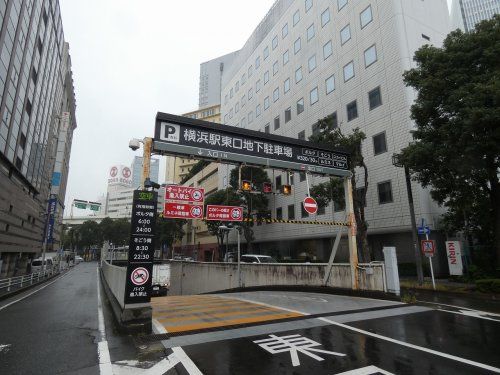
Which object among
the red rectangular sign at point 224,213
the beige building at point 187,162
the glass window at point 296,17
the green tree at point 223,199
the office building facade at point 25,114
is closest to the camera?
the red rectangular sign at point 224,213

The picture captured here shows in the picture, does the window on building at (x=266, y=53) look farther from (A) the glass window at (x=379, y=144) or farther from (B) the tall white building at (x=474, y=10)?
(B) the tall white building at (x=474, y=10)

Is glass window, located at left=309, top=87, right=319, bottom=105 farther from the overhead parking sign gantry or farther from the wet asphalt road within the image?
the wet asphalt road

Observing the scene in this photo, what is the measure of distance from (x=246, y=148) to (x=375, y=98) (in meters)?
20.1

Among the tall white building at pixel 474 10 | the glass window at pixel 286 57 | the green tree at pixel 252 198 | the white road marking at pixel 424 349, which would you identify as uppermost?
the tall white building at pixel 474 10

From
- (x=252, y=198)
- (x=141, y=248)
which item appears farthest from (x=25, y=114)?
(x=141, y=248)

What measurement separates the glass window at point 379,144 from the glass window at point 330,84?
27.3ft

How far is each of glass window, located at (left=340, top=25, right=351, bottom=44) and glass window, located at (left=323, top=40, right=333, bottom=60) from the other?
1579mm

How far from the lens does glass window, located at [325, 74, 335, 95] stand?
1258 inches

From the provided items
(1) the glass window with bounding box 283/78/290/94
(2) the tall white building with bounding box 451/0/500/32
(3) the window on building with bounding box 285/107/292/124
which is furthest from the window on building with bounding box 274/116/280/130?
(2) the tall white building with bounding box 451/0/500/32

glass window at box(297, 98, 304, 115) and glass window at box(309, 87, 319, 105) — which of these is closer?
glass window at box(309, 87, 319, 105)

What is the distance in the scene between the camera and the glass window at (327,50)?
1291 inches

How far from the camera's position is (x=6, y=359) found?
6016mm

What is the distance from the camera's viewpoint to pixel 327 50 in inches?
1308

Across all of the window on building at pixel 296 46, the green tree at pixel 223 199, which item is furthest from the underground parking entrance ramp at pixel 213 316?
the window on building at pixel 296 46
